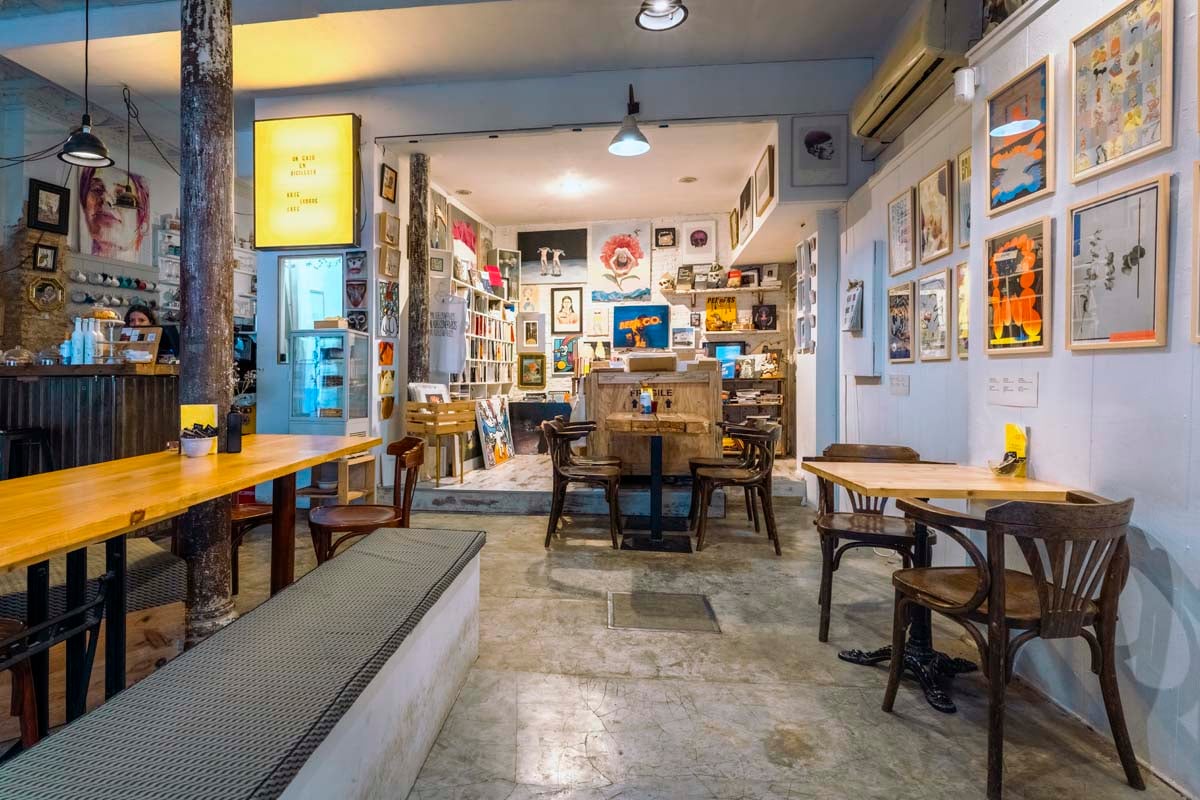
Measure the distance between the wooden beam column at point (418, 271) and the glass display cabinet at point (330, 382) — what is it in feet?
2.05

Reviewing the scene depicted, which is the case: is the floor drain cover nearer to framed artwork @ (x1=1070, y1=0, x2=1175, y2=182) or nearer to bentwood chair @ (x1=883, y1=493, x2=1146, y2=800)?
bentwood chair @ (x1=883, y1=493, x2=1146, y2=800)

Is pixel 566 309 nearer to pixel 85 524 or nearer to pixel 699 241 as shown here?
pixel 699 241

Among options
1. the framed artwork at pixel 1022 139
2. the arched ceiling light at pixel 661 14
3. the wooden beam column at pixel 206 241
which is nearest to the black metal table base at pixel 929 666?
the framed artwork at pixel 1022 139

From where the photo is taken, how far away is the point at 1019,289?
2.56 m

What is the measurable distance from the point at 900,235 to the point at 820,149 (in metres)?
1.58

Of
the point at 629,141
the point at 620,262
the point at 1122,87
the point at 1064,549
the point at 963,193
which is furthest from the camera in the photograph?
the point at 620,262

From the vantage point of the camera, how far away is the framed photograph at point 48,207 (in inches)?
243

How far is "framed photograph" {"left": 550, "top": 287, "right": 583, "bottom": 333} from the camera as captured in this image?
9.07 metres

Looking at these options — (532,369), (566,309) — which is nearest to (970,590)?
(566,309)

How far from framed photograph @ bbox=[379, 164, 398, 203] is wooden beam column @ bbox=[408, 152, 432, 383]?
0.27 meters

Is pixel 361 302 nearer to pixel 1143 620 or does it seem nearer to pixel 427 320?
pixel 427 320

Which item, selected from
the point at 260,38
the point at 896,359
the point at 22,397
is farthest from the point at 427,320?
the point at 896,359

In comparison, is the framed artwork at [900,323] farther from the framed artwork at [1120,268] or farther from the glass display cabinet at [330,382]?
the glass display cabinet at [330,382]

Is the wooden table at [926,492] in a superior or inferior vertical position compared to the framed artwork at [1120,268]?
inferior
